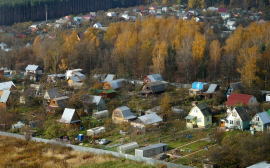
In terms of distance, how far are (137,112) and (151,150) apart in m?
5.89

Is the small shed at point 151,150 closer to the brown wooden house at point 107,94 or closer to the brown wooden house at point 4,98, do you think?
the brown wooden house at point 107,94

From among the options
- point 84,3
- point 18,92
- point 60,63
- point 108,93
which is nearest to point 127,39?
point 60,63

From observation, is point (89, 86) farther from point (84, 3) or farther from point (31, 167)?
point (84, 3)

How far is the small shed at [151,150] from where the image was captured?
14.9 meters

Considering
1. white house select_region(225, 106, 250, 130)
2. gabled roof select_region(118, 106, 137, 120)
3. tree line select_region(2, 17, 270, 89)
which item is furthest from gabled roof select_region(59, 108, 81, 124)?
tree line select_region(2, 17, 270, 89)

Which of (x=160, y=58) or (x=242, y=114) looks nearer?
(x=242, y=114)

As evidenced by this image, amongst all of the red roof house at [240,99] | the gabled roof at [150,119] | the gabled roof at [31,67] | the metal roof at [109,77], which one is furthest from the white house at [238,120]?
the gabled roof at [31,67]

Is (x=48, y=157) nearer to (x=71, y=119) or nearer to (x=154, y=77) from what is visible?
(x=71, y=119)

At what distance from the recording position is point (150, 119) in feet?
61.5

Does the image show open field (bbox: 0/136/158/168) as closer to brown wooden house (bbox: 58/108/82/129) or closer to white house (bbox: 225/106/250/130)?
brown wooden house (bbox: 58/108/82/129)

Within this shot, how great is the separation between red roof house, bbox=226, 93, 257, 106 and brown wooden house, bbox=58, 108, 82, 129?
768 centimetres

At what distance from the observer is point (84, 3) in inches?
2312

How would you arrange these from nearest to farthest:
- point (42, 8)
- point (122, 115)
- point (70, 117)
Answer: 1. point (70, 117)
2. point (122, 115)
3. point (42, 8)

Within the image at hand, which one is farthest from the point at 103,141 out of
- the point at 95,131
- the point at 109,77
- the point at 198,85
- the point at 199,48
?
the point at 199,48
